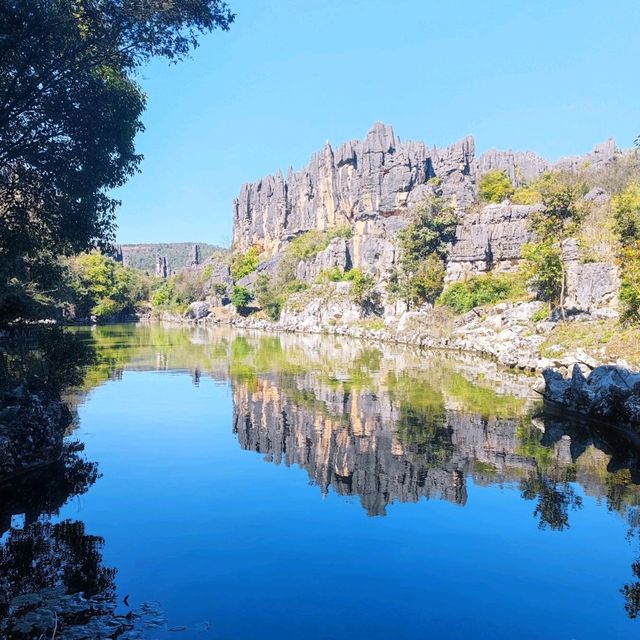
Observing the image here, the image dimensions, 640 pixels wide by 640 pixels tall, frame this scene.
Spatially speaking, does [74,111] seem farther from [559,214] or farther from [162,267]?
[162,267]

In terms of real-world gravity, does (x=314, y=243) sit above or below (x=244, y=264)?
above

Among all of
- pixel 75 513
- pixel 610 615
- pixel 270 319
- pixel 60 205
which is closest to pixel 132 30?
pixel 60 205

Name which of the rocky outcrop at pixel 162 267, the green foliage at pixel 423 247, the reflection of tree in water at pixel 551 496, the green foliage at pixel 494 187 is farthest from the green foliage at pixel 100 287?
the rocky outcrop at pixel 162 267

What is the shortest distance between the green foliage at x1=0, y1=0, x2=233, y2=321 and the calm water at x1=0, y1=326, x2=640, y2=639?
7.14m

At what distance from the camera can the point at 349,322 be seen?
77500 mm

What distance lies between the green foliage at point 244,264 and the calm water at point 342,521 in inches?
4178

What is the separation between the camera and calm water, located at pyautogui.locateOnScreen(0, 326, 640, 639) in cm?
871

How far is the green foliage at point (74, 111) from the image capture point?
15.6 metres

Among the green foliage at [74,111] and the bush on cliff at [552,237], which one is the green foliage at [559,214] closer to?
the bush on cliff at [552,237]

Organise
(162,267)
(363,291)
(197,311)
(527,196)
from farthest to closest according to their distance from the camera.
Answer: (162,267) → (197,311) → (527,196) → (363,291)

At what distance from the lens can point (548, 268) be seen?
4453cm

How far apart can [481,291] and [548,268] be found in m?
14.0

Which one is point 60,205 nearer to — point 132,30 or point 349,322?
point 132,30

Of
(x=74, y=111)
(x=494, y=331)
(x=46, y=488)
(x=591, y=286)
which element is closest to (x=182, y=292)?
(x=494, y=331)
